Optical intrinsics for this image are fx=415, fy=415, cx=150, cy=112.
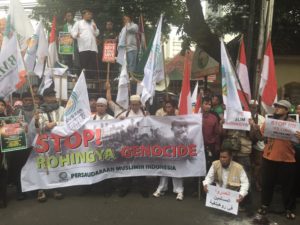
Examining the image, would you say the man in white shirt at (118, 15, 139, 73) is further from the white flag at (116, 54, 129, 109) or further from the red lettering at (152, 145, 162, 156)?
the red lettering at (152, 145, 162, 156)

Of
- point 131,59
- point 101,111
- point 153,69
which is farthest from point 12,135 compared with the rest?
point 131,59

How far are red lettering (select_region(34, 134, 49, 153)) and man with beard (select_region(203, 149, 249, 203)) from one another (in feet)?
8.90

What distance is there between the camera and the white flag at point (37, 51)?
27.0 feet

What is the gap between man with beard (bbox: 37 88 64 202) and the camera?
692 cm

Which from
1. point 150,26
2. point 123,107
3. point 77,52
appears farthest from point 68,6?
point 123,107

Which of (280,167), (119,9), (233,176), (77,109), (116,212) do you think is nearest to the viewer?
(280,167)

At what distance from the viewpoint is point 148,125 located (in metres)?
7.16

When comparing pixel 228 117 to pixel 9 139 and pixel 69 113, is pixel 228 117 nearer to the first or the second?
pixel 69 113

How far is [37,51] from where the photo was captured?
8359mm

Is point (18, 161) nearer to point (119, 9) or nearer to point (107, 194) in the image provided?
point (107, 194)

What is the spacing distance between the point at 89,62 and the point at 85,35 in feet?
2.78

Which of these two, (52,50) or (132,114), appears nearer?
(132,114)

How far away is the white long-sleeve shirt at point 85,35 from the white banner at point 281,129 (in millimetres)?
6049

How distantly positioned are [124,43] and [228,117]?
491cm
